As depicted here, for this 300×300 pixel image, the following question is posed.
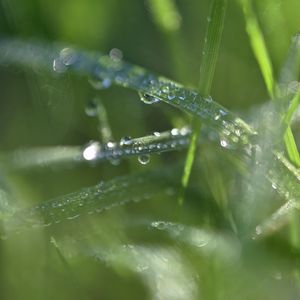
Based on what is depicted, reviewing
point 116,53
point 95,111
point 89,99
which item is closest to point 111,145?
point 95,111

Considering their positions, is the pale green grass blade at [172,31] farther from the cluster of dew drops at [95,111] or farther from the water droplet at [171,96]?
the water droplet at [171,96]

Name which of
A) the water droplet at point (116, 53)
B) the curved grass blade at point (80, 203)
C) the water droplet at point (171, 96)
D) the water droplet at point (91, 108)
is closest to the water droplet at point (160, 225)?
the curved grass blade at point (80, 203)

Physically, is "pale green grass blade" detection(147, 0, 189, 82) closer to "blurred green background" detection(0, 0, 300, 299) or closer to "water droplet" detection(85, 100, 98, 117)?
"blurred green background" detection(0, 0, 300, 299)

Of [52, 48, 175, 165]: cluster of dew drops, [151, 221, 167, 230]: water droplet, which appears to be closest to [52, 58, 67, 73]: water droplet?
[52, 48, 175, 165]: cluster of dew drops

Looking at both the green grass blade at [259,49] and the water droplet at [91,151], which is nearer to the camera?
the green grass blade at [259,49]

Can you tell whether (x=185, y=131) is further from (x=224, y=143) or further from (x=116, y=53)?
(x=116, y=53)

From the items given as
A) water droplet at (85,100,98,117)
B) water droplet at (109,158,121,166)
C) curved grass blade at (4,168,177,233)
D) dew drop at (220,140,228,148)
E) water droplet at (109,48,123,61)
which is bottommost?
dew drop at (220,140,228,148)

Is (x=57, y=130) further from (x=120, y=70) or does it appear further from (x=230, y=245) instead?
(x=230, y=245)
